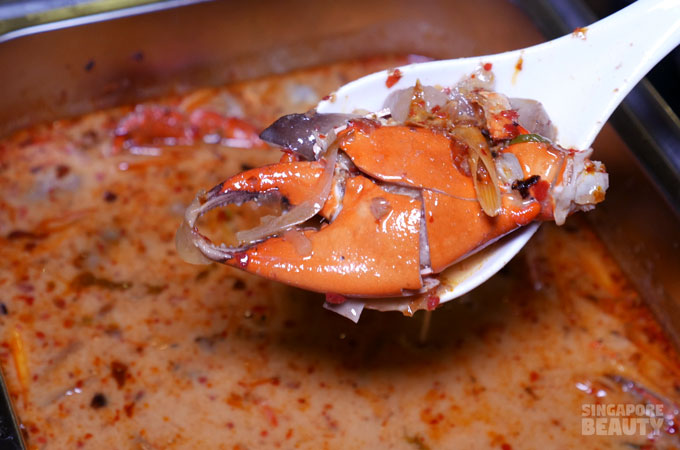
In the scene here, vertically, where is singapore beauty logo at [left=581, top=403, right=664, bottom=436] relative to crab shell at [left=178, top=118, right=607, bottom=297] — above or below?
below

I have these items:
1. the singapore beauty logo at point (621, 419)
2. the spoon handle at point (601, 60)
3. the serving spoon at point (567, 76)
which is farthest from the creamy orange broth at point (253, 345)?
the spoon handle at point (601, 60)

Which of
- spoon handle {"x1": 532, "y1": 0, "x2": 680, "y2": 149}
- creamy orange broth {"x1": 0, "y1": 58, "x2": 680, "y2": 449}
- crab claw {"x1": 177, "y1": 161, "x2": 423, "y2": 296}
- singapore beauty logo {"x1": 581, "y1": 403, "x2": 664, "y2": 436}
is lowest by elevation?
singapore beauty logo {"x1": 581, "y1": 403, "x2": 664, "y2": 436}

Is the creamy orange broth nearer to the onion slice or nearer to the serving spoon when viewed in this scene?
the serving spoon

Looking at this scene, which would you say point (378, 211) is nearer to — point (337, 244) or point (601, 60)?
point (337, 244)

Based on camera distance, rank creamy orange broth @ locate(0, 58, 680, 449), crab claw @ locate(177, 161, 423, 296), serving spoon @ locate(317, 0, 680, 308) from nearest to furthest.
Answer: crab claw @ locate(177, 161, 423, 296) → serving spoon @ locate(317, 0, 680, 308) → creamy orange broth @ locate(0, 58, 680, 449)

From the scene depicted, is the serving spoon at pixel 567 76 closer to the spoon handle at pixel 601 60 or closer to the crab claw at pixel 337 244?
the spoon handle at pixel 601 60

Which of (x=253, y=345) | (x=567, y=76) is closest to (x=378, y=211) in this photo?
(x=567, y=76)

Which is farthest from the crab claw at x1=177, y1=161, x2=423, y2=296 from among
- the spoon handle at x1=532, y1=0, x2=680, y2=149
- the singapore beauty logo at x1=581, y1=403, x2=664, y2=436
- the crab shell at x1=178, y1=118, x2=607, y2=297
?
the singapore beauty logo at x1=581, y1=403, x2=664, y2=436
